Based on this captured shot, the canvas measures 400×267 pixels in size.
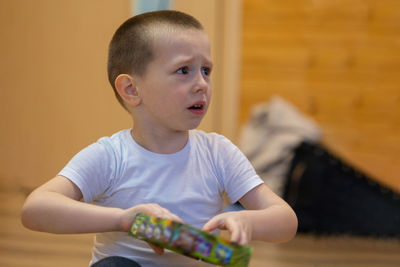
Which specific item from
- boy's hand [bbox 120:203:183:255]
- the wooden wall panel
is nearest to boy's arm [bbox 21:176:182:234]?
boy's hand [bbox 120:203:183:255]

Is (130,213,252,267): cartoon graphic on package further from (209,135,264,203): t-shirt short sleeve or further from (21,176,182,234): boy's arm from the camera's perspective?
(209,135,264,203): t-shirt short sleeve

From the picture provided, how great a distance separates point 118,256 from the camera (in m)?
0.89

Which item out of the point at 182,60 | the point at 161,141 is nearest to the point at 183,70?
the point at 182,60

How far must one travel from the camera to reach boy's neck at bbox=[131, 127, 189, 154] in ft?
3.20

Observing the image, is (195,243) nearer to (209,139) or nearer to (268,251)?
(209,139)

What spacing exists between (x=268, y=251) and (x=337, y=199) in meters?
0.41

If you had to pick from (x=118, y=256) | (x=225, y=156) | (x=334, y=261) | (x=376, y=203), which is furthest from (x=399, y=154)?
(x=118, y=256)

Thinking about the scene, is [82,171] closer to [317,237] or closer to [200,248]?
[200,248]

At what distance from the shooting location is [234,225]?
31.6 inches

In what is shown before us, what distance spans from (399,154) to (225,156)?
1.95 m

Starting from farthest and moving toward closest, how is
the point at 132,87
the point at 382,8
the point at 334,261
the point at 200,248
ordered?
the point at 382,8
the point at 334,261
the point at 132,87
the point at 200,248

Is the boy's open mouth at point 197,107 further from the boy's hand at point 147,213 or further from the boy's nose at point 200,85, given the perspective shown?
the boy's hand at point 147,213

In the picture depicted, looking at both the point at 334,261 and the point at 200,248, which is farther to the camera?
the point at 334,261

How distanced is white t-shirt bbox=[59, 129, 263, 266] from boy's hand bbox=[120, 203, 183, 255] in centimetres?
10
